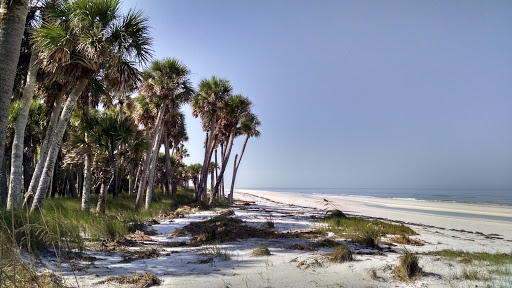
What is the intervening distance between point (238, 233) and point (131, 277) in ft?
16.6

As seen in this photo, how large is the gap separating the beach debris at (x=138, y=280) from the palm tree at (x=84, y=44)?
6.08 meters

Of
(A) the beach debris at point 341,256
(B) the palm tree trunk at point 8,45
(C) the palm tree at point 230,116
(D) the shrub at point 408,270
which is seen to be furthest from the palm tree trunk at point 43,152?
(C) the palm tree at point 230,116

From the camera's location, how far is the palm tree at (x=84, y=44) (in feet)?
29.9

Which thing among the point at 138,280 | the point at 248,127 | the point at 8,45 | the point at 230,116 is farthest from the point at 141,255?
the point at 248,127

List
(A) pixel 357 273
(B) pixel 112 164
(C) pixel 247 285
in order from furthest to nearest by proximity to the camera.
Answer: (B) pixel 112 164
(A) pixel 357 273
(C) pixel 247 285

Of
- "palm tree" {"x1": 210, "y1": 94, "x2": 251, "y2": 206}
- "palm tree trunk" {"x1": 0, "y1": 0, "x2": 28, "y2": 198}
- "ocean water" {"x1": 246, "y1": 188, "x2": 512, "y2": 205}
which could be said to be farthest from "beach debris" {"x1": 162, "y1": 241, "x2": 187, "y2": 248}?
"ocean water" {"x1": 246, "y1": 188, "x2": 512, "y2": 205}

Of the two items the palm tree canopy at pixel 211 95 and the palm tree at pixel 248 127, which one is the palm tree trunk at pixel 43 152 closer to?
the palm tree canopy at pixel 211 95

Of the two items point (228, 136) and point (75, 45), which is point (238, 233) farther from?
point (228, 136)

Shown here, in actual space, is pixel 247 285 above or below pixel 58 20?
below

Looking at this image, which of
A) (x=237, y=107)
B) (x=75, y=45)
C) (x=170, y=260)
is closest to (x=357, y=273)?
(x=170, y=260)

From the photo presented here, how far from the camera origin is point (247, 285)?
4.50m

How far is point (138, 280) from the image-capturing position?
4574 mm

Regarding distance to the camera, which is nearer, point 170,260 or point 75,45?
point 170,260

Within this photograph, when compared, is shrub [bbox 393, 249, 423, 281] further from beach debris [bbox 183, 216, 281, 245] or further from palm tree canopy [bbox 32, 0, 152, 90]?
palm tree canopy [bbox 32, 0, 152, 90]
